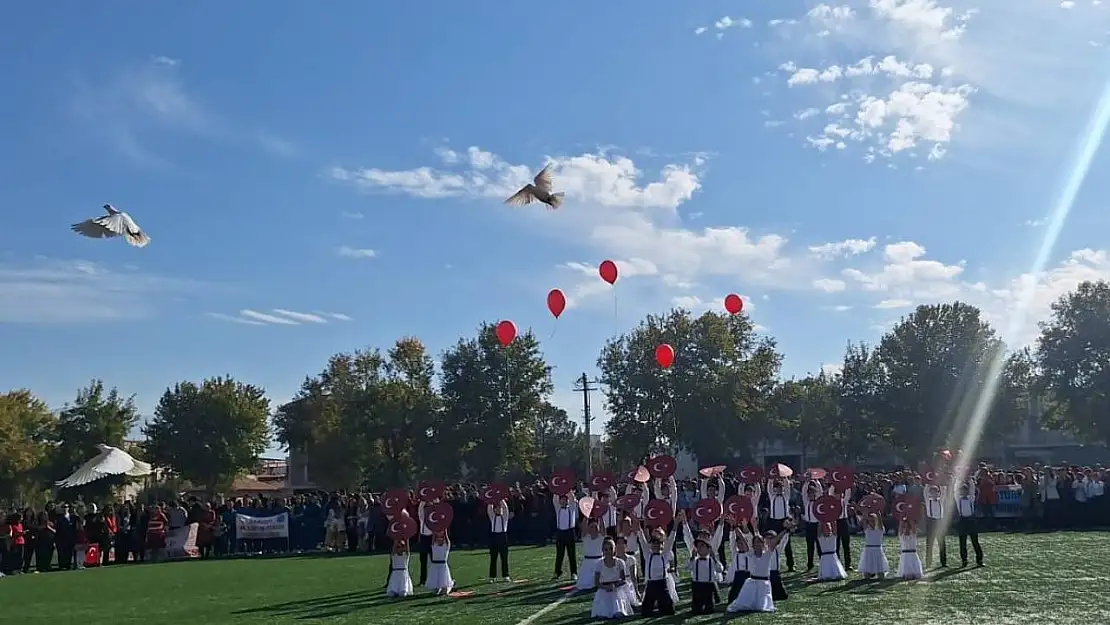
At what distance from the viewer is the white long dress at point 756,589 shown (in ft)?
48.8

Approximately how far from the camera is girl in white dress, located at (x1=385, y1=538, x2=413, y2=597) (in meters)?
18.3

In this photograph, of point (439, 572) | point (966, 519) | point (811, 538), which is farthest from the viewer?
point (811, 538)

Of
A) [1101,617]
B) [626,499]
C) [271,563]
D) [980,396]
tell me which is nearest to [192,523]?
[271,563]

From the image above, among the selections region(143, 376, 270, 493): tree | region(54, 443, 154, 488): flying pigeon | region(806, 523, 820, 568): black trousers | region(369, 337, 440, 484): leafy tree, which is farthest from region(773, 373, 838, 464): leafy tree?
region(806, 523, 820, 568): black trousers

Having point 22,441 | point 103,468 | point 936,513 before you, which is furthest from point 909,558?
point 22,441

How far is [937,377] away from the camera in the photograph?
190 feet

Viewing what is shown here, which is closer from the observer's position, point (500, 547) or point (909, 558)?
point (909, 558)

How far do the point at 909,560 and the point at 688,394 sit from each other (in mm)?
41195

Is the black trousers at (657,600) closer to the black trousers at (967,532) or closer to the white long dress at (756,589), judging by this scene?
the white long dress at (756,589)

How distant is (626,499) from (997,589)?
5.78 meters

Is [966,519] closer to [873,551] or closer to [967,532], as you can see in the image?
[967,532]

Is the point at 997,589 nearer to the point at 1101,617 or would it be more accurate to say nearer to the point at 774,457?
the point at 1101,617

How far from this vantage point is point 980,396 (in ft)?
190

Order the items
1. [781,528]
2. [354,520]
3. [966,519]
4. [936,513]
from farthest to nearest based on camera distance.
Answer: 1. [354,520]
2. [781,528]
3. [966,519]
4. [936,513]
